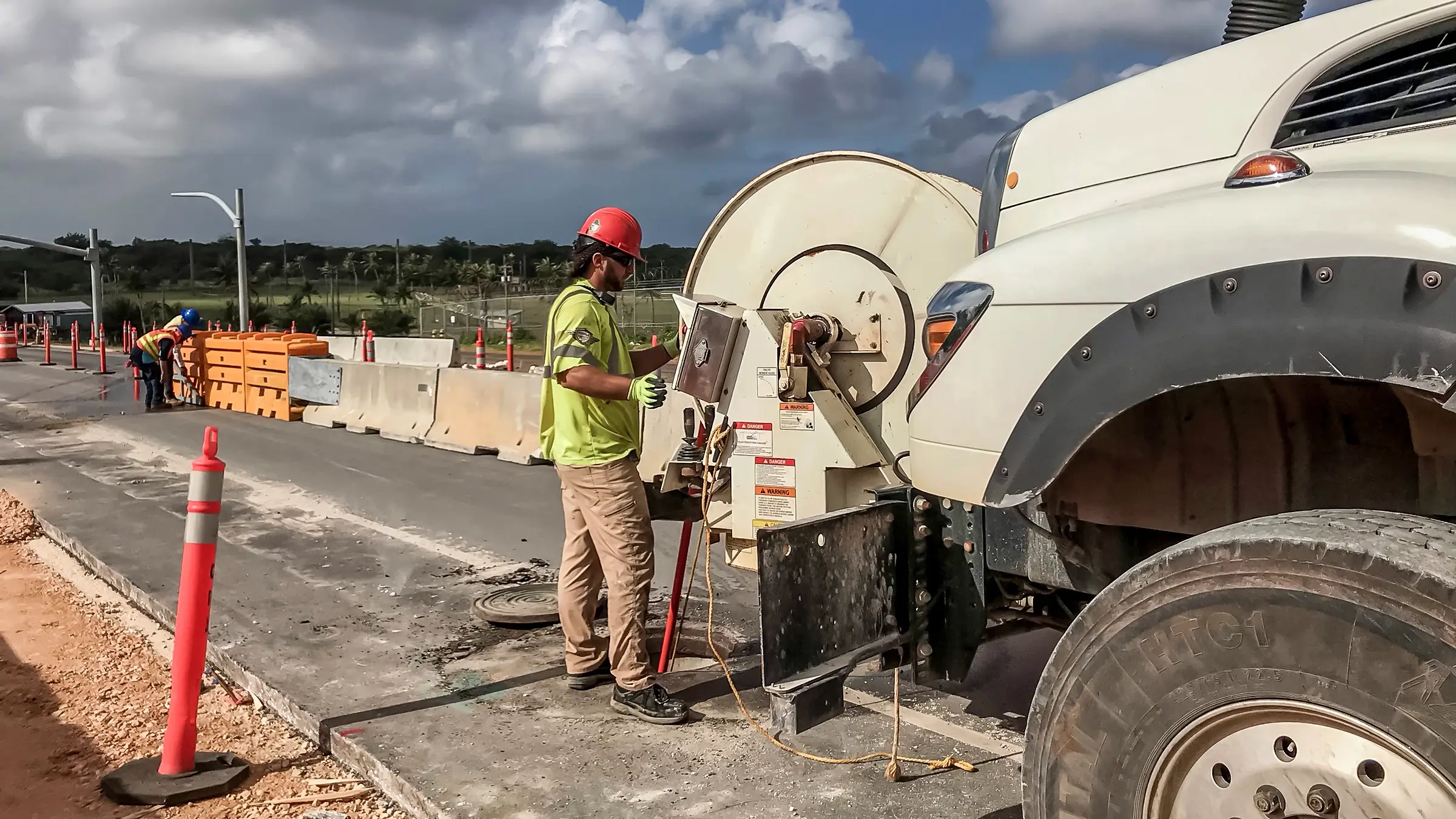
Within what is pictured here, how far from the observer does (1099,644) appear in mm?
2359

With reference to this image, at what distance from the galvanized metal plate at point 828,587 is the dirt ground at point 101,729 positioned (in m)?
1.80

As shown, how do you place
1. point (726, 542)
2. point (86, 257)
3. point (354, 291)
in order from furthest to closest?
1. point (354, 291)
2. point (86, 257)
3. point (726, 542)

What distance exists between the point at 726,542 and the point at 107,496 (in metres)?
7.33

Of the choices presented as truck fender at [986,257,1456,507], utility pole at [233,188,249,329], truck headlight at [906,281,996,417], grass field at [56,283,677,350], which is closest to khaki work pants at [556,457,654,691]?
truck headlight at [906,281,996,417]

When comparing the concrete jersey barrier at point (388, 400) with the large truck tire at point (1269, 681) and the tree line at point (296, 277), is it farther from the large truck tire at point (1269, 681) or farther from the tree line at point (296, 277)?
the tree line at point (296, 277)

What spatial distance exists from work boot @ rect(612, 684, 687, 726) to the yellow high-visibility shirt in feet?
3.20

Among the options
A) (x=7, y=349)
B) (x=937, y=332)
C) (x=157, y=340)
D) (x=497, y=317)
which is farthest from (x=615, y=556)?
(x=497, y=317)

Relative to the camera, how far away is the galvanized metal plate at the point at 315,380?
1503cm

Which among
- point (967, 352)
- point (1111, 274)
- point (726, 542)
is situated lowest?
point (726, 542)

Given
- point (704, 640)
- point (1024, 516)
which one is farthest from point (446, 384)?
point (1024, 516)

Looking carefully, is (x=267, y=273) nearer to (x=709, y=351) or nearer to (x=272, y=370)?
(x=272, y=370)

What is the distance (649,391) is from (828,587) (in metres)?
1.58

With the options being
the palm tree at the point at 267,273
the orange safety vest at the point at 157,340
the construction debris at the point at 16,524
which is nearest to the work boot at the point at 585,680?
the construction debris at the point at 16,524

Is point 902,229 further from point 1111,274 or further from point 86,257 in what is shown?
point 86,257
